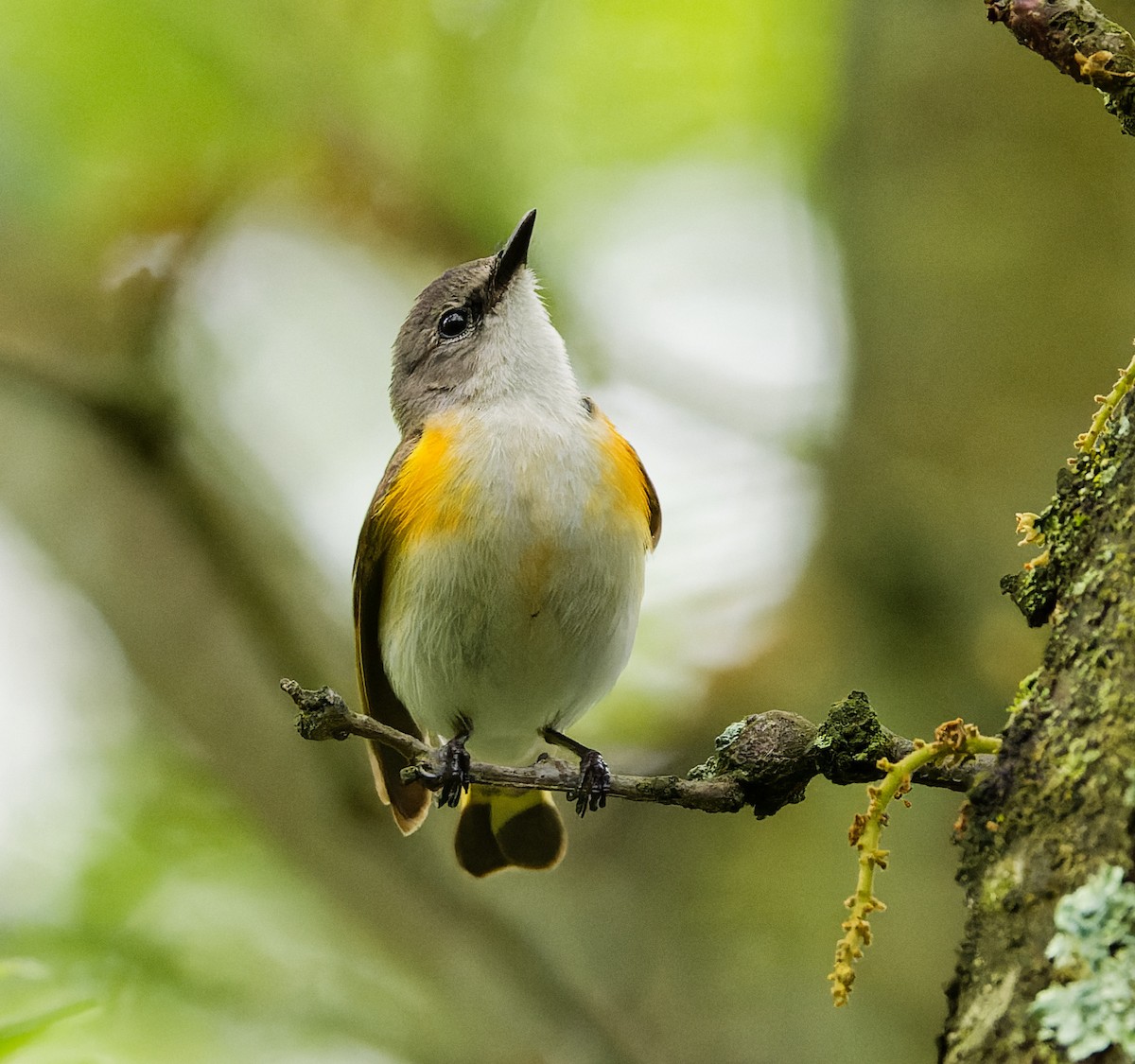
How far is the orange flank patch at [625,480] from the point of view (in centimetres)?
387

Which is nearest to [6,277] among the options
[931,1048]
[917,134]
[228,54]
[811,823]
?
[228,54]

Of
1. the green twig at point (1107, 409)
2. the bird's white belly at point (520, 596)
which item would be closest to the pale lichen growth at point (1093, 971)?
the green twig at point (1107, 409)

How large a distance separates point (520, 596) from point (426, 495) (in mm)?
455

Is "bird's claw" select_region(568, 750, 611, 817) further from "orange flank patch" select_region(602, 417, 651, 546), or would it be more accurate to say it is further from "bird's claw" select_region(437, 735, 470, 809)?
"orange flank patch" select_region(602, 417, 651, 546)

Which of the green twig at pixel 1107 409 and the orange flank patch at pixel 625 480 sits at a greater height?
Answer: the orange flank patch at pixel 625 480

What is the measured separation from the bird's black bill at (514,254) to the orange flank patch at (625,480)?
836 millimetres

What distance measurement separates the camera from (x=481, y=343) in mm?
4559

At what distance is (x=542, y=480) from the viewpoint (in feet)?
12.3

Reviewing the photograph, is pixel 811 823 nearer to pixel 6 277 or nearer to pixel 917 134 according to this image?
pixel 917 134

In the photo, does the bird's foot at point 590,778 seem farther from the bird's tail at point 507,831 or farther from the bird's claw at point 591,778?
the bird's tail at point 507,831

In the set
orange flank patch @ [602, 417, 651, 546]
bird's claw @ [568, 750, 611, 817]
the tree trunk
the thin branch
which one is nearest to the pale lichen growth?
the tree trunk

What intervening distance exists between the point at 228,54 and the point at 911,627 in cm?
394

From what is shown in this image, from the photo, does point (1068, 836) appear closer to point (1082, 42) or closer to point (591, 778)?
point (1082, 42)

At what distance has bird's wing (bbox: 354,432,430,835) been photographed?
13.5 feet
